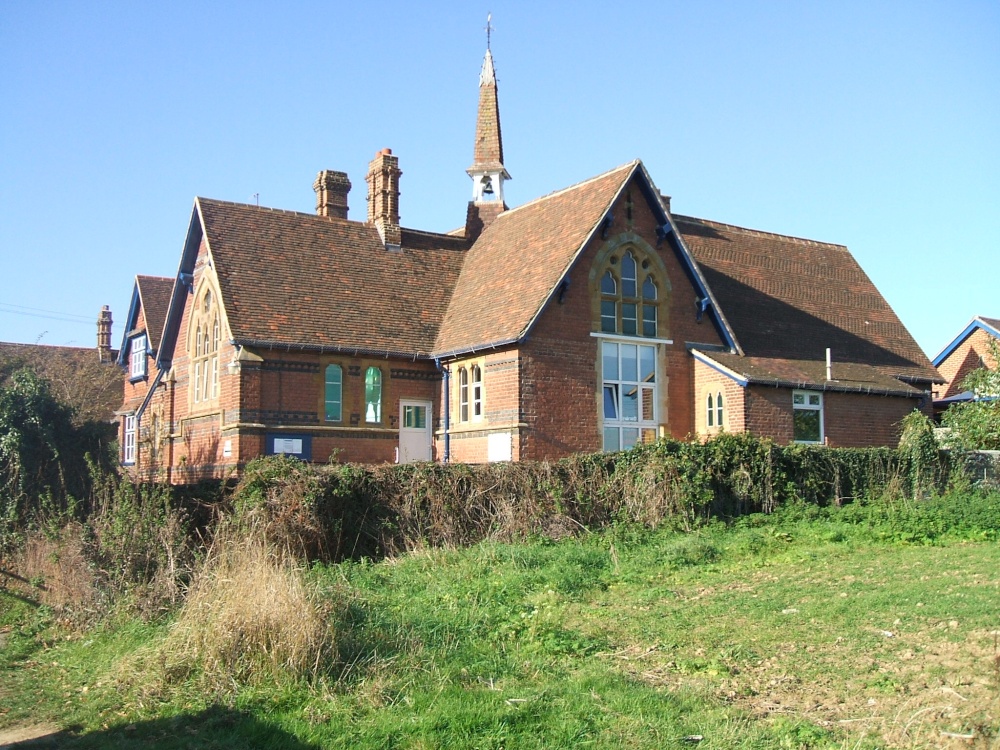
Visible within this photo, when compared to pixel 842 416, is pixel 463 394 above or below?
above

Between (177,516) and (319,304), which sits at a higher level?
(319,304)

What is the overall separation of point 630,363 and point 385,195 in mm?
9293

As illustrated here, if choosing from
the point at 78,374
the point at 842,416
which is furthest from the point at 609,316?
the point at 78,374

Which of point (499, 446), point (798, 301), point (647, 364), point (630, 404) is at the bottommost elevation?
point (499, 446)

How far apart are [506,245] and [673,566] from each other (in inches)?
603

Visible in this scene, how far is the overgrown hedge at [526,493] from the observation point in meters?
15.4

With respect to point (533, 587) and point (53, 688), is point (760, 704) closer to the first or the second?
point (533, 587)

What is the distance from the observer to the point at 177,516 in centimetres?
1340

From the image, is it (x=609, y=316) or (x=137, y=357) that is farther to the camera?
(x=137, y=357)

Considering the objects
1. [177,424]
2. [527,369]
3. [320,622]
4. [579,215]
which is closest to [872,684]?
[320,622]

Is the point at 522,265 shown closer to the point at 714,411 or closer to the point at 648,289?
the point at 648,289

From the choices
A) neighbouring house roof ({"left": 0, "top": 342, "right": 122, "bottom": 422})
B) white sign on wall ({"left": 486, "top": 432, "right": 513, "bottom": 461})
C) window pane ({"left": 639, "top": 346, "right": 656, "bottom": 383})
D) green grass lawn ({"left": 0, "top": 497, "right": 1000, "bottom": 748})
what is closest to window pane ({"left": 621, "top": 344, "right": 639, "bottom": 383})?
window pane ({"left": 639, "top": 346, "right": 656, "bottom": 383})

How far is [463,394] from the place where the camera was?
26094 mm

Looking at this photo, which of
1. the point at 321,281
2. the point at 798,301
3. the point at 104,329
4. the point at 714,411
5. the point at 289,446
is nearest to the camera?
the point at 289,446
